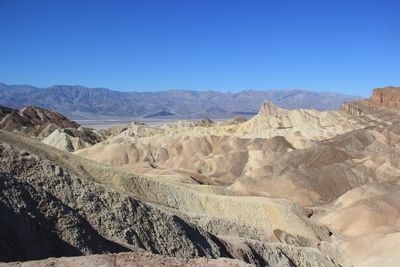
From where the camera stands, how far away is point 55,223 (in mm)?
20750

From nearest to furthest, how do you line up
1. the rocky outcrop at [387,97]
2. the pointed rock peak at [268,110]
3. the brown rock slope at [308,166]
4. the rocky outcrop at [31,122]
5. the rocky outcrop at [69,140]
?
1. the brown rock slope at [308,166]
2. the rocky outcrop at [69,140]
3. the rocky outcrop at [387,97]
4. the pointed rock peak at [268,110]
5. the rocky outcrop at [31,122]

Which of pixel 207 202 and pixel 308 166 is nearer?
pixel 207 202

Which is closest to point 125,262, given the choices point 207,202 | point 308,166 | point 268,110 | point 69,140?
point 207,202

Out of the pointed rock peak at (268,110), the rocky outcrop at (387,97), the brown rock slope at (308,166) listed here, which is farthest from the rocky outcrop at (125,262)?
the rocky outcrop at (387,97)

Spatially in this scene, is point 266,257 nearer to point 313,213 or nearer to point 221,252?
point 221,252

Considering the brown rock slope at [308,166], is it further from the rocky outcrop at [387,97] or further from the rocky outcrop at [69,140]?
the rocky outcrop at [69,140]

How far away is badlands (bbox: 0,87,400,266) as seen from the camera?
20.2 metres

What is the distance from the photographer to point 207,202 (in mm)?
42094

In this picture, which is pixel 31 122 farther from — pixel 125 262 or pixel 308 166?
A: pixel 125 262

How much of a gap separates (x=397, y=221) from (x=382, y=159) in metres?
24.6

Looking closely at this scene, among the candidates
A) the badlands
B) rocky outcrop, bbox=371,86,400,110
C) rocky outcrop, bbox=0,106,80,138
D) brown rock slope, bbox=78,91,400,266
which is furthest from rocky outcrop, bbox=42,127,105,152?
rocky outcrop, bbox=371,86,400,110

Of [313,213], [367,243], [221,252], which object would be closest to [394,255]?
[367,243]

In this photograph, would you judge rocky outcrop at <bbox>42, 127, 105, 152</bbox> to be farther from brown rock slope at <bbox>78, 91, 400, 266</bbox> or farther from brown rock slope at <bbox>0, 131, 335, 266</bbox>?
brown rock slope at <bbox>0, 131, 335, 266</bbox>

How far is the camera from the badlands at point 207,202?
66.4 ft
